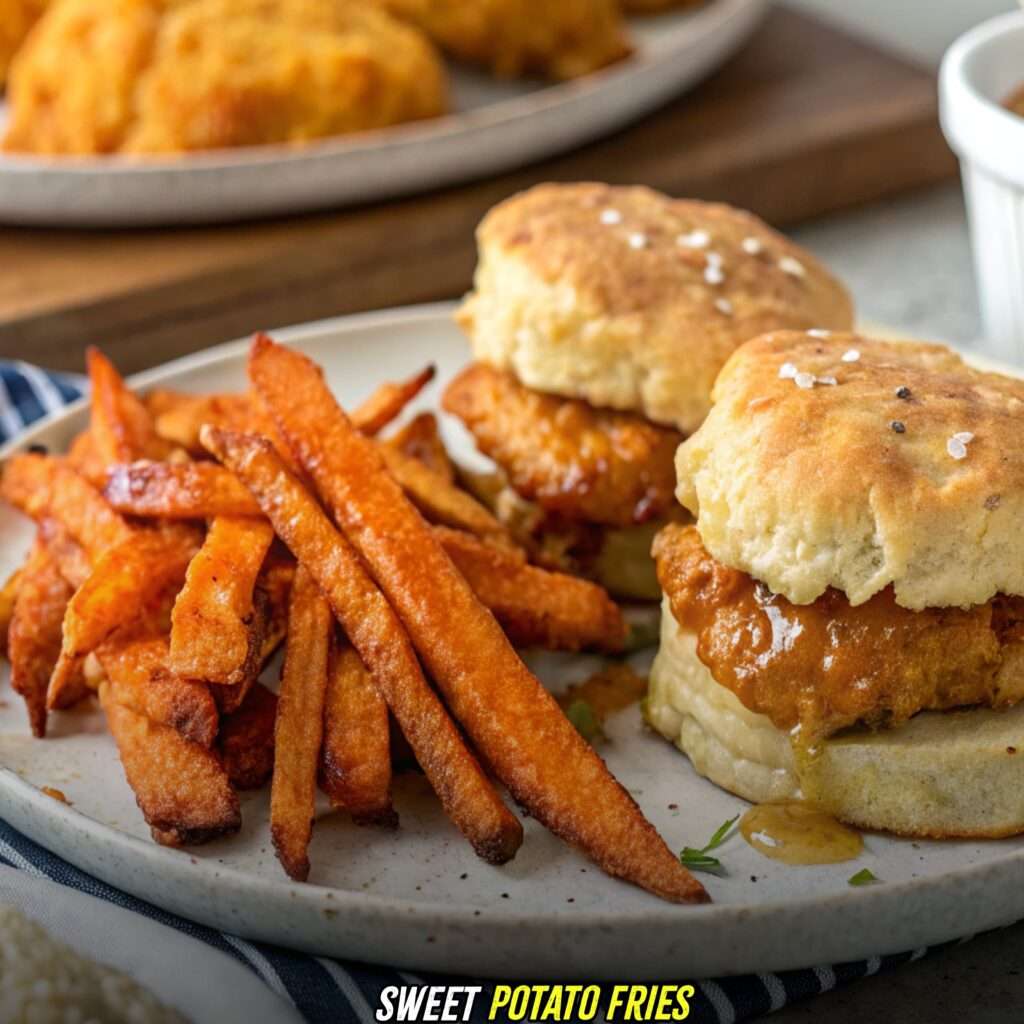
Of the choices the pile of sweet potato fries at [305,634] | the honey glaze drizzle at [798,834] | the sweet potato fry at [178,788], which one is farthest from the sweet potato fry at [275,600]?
the honey glaze drizzle at [798,834]

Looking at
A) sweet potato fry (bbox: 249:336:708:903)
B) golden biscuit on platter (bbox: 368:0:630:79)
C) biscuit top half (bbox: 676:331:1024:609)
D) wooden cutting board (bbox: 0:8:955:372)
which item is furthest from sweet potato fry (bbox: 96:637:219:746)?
golden biscuit on platter (bbox: 368:0:630:79)

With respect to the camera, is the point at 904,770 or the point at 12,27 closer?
the point at 904,770

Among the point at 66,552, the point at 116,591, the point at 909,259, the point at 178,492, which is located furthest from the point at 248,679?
the point at 909,259

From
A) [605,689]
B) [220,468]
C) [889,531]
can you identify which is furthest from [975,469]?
[220,468]

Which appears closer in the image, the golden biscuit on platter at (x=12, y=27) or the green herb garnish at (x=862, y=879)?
the green herb garnish at (x=862, y=879)

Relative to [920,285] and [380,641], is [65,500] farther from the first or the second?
[920,285]

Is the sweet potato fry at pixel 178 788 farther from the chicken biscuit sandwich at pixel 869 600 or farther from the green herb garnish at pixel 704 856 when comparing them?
the chicken biscuit sandwich at pixel 869 600

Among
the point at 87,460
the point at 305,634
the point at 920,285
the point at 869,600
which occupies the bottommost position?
the point at 920,285
